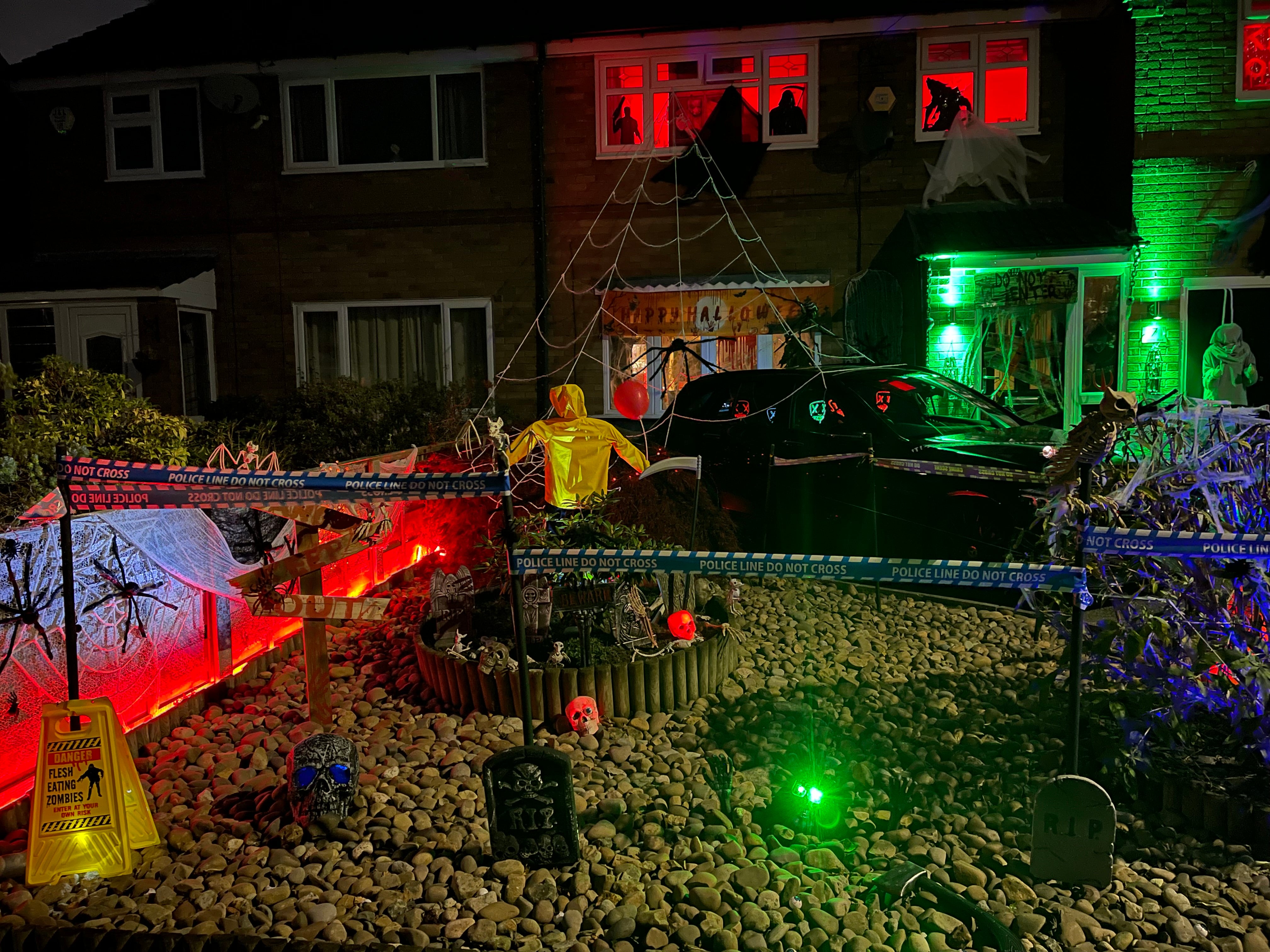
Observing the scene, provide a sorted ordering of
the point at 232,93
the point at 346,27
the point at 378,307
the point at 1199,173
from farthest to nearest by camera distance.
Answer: the point at 346,27 < the point at 378,307 < the point at 232,93 < the point at 1199,173

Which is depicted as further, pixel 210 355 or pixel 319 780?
pixel 210 355

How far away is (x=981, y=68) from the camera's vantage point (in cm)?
1298

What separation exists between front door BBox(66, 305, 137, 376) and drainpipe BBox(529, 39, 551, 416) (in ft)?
20.5

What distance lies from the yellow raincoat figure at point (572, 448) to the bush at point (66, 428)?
2.45 meters

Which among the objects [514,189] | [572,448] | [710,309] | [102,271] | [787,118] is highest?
[787,118]

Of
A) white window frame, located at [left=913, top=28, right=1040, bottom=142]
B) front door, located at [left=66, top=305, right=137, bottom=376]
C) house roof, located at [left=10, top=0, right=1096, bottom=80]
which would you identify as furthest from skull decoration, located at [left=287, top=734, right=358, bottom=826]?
white window frame, located at [left=913, top=28, right=1040, bottom=142]

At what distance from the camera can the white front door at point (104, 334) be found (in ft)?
45.1

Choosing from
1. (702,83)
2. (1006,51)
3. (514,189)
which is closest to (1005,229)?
(1006,51)

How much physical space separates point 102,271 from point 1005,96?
47.0 ft

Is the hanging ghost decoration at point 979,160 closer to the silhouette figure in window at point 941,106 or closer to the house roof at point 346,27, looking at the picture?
the silhouette figure in window at point 941,106

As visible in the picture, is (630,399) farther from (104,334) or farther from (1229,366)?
(104,334)

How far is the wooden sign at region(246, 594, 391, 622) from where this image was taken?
4.48 metres

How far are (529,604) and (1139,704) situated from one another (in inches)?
131

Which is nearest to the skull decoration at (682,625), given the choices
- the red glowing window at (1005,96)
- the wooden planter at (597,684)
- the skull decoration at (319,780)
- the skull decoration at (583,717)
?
the wooden planter at (597,684)
